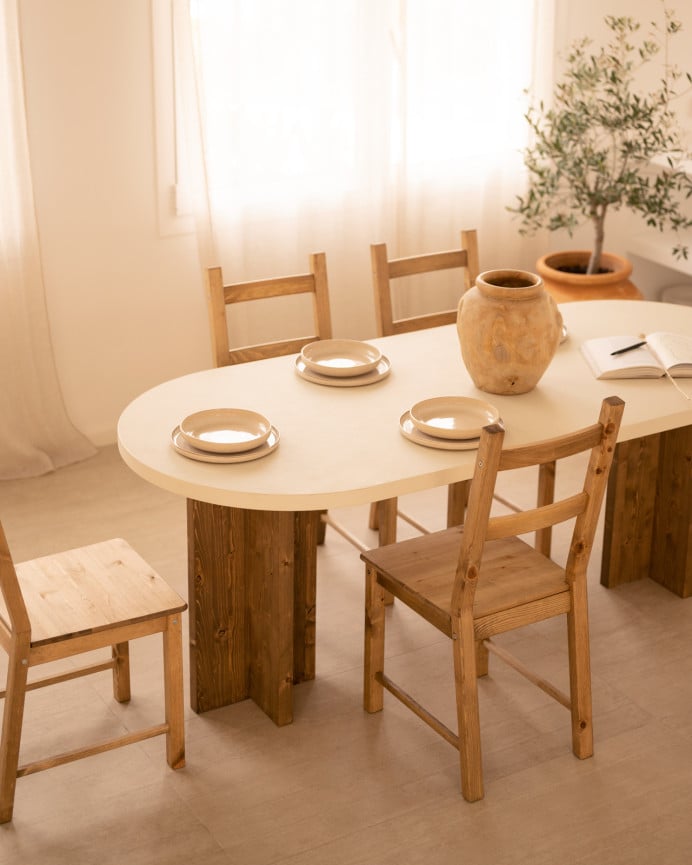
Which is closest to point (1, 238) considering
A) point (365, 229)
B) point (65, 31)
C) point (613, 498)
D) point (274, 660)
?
point (65, 31)

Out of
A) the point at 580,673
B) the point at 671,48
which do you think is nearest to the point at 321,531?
the point at 580,673

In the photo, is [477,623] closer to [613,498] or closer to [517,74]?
[613,498]

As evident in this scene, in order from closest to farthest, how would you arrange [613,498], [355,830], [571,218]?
[355,830] < [613,498] < [571,218]

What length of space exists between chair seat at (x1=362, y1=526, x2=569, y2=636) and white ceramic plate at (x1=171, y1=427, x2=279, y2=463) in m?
0.37

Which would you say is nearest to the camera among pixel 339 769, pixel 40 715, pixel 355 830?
pixel 355 830

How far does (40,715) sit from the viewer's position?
2.84 metres

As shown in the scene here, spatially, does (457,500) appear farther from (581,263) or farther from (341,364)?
(581,263)

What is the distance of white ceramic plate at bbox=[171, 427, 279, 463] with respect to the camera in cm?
250

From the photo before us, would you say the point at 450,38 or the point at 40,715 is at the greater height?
the point at 450,38

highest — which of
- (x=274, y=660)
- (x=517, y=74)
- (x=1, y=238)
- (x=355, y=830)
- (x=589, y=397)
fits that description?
(x=517, y=74)

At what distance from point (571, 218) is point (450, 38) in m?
0.85

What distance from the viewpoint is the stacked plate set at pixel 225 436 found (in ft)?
8.21

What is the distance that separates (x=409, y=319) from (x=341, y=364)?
0.55m

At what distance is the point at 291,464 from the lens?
251 cm
